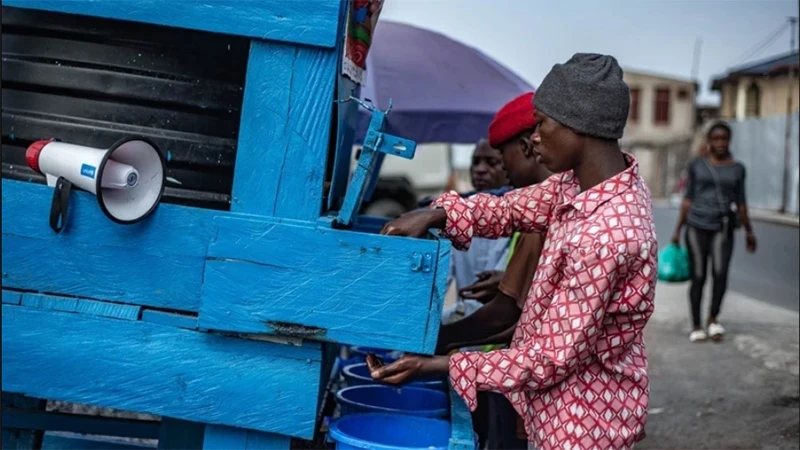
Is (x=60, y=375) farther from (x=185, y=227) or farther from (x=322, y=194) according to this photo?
(x=322, y=194)

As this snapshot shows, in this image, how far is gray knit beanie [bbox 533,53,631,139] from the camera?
7.50ft

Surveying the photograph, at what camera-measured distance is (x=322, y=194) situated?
2387 mm

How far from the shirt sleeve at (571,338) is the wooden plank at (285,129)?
60cm

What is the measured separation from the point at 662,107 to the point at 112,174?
51.5 m

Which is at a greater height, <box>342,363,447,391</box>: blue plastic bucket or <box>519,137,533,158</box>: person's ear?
<box>519,137,533,158</box>: person's ear

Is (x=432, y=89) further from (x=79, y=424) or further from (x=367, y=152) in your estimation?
(x=367, y=152)

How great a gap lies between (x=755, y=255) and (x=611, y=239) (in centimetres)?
925

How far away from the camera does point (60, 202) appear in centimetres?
237

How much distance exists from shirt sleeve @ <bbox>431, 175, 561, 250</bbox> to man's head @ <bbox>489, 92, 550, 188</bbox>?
59 cm

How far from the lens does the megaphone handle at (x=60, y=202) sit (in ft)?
7.74

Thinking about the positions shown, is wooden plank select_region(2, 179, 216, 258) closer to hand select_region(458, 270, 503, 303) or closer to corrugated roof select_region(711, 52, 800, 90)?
hand select_region(458, 270, 503, 303)

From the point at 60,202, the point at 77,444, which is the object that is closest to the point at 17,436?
the point at 77,444

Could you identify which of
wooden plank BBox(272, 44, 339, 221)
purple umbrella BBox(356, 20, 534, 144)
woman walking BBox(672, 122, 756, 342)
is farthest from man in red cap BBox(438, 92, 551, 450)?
woman walking BBox(672, 122, 756, 342)

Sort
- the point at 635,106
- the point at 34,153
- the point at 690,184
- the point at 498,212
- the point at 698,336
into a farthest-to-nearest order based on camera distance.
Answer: the point at 635,106, the point at 690,184, the point at 698,336, the point at 498,212, the point at 34,153
